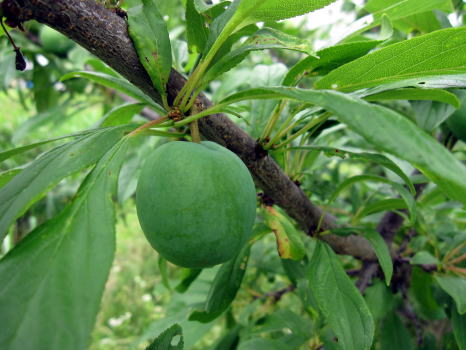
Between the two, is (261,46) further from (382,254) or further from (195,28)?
(382,254)

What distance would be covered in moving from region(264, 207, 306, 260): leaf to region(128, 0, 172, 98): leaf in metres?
0.32

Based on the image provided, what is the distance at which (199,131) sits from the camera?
61cm

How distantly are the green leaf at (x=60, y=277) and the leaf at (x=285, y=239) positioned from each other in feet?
1.11

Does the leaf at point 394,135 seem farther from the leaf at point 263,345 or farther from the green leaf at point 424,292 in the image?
the green leaf at point 424,292

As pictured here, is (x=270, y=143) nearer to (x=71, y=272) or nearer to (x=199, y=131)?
(x=199, y=131)

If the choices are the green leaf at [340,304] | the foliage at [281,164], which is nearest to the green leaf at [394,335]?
the foliage at [281,164]

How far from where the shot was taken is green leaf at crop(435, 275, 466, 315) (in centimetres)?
68

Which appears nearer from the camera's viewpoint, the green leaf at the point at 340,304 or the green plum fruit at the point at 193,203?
the green plum fruit at the point at 193,203

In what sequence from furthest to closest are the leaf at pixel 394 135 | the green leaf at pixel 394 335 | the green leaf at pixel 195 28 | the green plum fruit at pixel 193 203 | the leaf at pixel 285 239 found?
the green leaf at pixel 394 335
the leaf at pixel 285 239
the green leaf at pixel 195 28
the green plum fruit at pixel 193 203
the leaf at pixel 394 135

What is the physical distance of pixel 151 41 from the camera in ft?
1.69

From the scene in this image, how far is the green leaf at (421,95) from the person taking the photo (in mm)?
474

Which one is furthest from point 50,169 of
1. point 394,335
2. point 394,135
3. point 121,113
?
point 394,335

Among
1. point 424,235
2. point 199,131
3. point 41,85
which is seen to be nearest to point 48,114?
point 41,85

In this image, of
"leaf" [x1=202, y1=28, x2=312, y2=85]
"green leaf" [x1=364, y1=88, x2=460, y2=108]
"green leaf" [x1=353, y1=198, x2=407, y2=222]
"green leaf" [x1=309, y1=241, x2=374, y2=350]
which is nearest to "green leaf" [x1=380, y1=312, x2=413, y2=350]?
"green leaf" [x1=353, y1=198, x2=407, y2=222]
